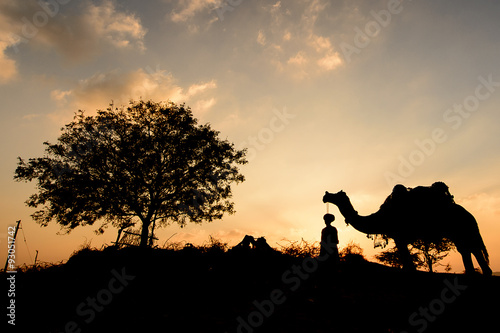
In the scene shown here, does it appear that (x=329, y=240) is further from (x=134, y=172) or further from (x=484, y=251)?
(x=134, y=172)

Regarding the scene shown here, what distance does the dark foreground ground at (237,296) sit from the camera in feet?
14.3

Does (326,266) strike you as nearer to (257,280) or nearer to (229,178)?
(257,280)

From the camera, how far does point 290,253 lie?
8.17m

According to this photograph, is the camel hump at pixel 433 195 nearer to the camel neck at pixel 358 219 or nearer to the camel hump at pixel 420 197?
the camel hump at pixel 420 197

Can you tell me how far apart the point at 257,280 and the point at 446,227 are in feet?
21.8

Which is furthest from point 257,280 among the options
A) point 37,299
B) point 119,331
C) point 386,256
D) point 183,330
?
point 386,256

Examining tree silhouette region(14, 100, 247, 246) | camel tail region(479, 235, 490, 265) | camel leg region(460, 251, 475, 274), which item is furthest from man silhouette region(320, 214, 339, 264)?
tree silhouette region(14, 100, 247, 246)

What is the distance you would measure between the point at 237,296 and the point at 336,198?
5137mm

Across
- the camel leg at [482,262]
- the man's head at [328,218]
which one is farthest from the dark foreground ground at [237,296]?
the camel leg at [482,262]

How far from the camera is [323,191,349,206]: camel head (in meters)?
9.05

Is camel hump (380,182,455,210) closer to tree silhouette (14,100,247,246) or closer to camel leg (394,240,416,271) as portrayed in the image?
camel leg (394,240,416,271)

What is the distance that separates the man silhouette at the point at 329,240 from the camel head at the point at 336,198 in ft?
4.37

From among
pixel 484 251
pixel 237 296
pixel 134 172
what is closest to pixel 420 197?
pixel 484 251

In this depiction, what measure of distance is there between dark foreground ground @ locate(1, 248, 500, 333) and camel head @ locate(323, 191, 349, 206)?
2.09 metres
